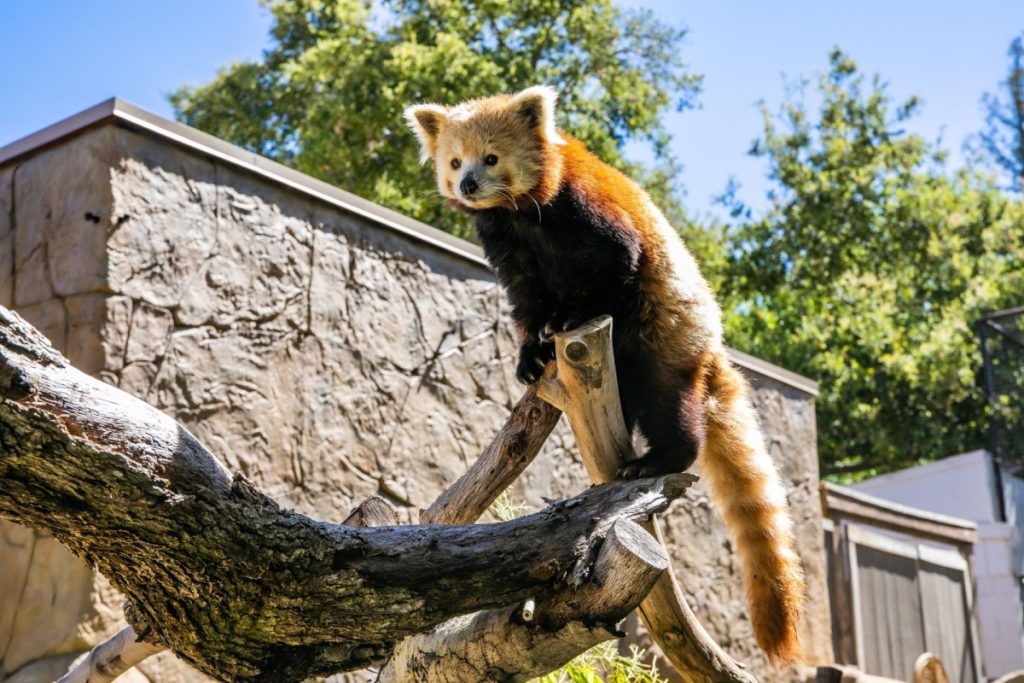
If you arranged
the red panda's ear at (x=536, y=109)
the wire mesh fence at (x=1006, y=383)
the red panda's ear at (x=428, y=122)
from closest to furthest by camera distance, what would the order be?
1. the red panda's ear at (x=536, y=109)
2. the red panda's ear at (x=428, y=122)
3. the wire mesh fence at (x=1006, y=383)

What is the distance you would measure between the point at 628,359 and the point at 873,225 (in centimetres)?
1242

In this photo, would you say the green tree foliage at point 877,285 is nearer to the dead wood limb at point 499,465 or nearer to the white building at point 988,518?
the white building at point 988,518

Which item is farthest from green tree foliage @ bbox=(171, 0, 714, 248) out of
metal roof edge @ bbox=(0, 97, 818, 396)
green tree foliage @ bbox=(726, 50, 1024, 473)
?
metal roof edge @ bbox=(0, 97, 818, 396)

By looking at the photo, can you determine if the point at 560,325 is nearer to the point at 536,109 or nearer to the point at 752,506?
the point at 536,109

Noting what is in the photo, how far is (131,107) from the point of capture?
4.46 m

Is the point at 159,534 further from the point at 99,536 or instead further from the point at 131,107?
the point at 131,107

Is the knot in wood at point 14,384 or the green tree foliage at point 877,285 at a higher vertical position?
the green tree foliage at point 877,285

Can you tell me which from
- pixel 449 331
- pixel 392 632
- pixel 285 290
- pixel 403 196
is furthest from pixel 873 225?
pixel 392 632

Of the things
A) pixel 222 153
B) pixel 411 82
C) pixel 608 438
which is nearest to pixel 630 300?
pixel 608 438

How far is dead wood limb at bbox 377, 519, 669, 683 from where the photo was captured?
218 centimetres

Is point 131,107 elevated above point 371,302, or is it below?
above

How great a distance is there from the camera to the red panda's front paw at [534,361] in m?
3.16

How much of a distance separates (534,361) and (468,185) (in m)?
0.63

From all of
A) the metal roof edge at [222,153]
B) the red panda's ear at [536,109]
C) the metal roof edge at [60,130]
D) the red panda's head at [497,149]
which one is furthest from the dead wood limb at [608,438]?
the metal roof edge at [60,130]
